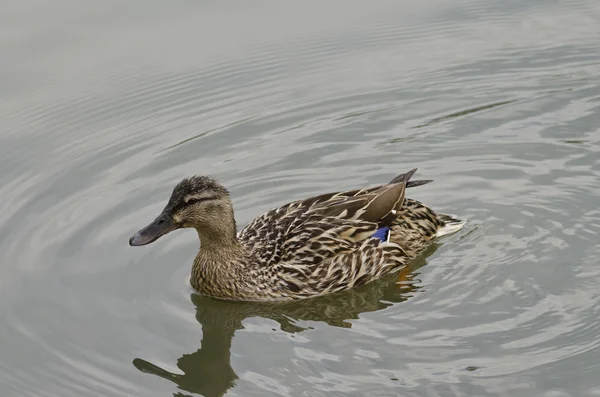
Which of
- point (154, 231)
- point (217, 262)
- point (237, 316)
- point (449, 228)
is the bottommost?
point (237, 316)

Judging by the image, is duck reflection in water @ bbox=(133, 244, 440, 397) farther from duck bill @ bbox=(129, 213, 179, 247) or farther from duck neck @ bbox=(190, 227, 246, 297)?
duck bill @ bbox=(129, 213, 179, 247)

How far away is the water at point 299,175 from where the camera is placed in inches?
364

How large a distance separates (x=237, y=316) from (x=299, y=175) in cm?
232

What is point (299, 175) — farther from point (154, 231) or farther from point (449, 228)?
point (154, 231)

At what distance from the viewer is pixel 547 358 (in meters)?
8.96

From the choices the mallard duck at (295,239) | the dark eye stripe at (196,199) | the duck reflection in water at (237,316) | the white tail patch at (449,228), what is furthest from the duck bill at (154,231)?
the white tail patch at (449,228)

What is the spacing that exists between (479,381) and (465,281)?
1.66m

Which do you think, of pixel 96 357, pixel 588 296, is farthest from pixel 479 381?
pixel 96 357

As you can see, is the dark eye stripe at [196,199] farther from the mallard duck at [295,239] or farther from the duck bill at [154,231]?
the duck bill at [154,231]

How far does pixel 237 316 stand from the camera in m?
10.3

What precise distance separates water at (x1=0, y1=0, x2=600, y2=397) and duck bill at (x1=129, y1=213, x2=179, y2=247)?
53 cm

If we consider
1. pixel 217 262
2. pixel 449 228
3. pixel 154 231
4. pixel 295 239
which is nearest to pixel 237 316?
pixel 217 262

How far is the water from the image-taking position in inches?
364

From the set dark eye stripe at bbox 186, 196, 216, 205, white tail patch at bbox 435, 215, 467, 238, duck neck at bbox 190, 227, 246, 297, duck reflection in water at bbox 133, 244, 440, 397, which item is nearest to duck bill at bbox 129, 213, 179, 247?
dark eye stripe at bbox 186, 196, 216, 205
